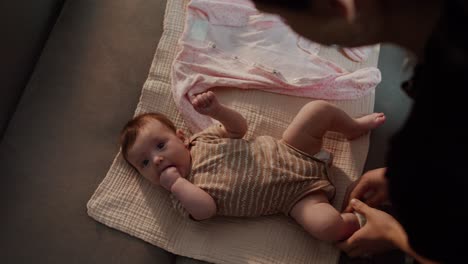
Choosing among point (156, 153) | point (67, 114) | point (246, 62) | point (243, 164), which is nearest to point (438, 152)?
point (243, 164)

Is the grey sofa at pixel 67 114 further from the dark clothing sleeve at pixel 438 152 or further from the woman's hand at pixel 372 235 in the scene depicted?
the dark clothing sleeve at pixel 438 152

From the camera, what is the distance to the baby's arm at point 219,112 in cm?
113

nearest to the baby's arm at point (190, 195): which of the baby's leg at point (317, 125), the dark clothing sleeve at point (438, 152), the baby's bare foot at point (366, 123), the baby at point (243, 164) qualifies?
the baby at point (243, 164)

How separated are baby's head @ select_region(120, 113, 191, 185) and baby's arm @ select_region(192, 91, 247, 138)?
0.10m

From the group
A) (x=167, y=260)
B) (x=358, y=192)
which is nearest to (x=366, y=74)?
(x=358, y=192)

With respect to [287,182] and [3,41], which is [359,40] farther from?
[3,41]

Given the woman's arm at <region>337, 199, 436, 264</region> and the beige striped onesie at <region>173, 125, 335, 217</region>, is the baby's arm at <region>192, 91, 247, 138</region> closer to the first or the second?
the beige striped onesie at <region>173, 125, 335, 217</region>

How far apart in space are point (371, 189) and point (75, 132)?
749mm

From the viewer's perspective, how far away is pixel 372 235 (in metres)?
1.01

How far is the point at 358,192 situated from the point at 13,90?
907mm

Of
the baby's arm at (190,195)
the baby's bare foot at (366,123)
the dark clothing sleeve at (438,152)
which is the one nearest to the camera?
the dark clothing sleeve at (438,152)

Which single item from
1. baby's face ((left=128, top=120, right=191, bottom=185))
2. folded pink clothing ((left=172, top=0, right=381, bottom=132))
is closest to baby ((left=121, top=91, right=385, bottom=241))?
baby's face ((left=128, top=120, right=191, bottom=185))

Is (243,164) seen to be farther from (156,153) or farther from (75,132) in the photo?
(75,132)

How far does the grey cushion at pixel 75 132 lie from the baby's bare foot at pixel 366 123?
1.83ft
